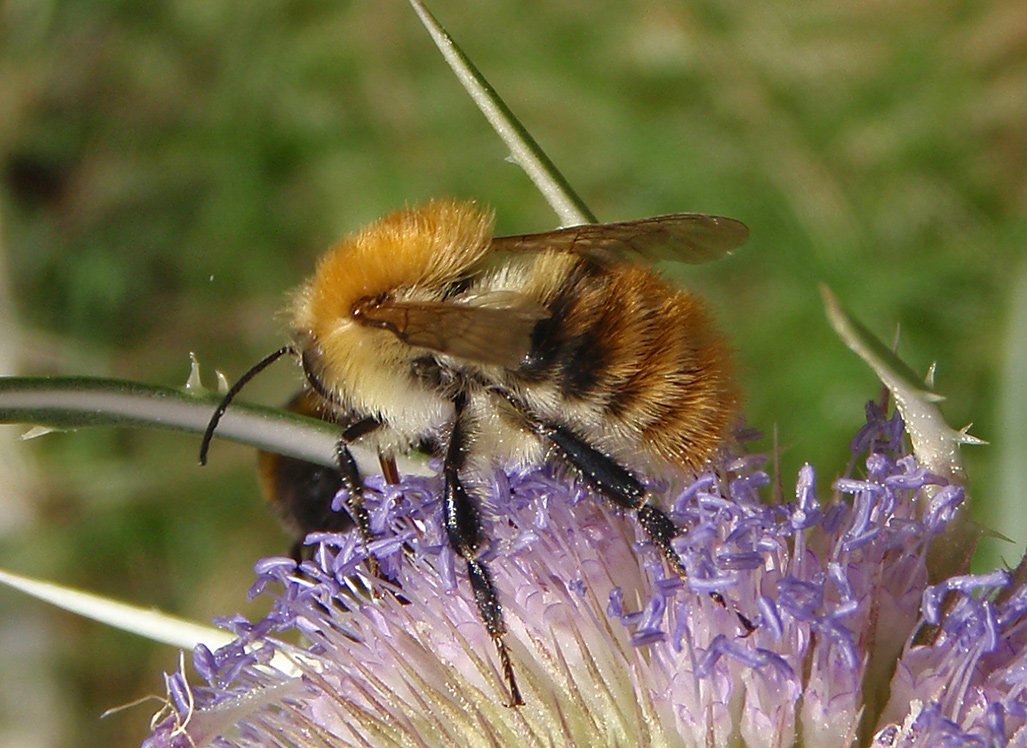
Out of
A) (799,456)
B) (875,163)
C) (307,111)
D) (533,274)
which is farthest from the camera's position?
(307,111)

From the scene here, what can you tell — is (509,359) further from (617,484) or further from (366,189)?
(366,189)

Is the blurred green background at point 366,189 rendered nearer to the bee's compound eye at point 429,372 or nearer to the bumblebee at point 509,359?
the bumblebee at point 509,359

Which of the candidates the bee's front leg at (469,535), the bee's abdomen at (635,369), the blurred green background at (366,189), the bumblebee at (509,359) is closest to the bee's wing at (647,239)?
the bumblebee at (509,359)

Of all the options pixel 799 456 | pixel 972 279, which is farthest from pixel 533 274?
pixel 972 279

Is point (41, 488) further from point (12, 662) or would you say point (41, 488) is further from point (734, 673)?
point (734, 673)

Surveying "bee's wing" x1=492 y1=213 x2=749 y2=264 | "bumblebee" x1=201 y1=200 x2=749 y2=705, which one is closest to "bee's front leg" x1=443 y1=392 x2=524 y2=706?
"bumblebee" x1=201 y1=200 x2=749 y2=705
